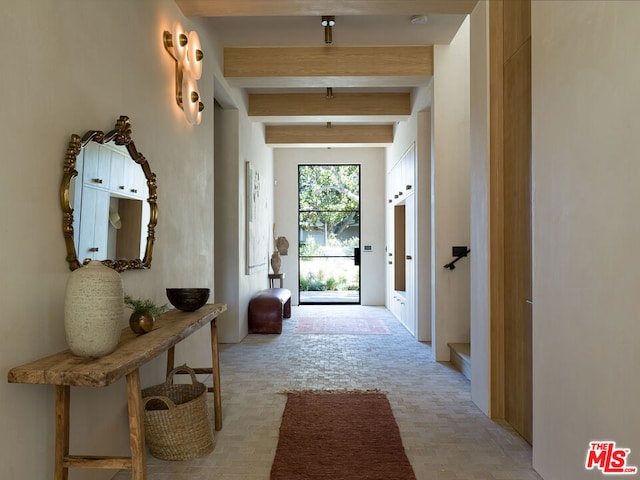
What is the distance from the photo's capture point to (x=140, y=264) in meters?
2.49

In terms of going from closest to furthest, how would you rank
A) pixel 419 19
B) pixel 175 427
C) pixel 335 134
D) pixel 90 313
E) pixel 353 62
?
pixel 90 313, pixel 175 427, pixel 419 19, pixel 353 62, pixel 335 134

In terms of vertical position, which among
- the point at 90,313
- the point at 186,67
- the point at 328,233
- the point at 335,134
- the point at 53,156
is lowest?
the point at 90,313

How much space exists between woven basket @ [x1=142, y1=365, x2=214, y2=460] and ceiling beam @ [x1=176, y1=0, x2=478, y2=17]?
261 centimetres

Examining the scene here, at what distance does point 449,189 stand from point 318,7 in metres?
2.19

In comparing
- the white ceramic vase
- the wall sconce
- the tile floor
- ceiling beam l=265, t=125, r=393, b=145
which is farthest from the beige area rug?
the white ceramic vase

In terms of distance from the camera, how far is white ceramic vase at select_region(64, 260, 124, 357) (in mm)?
→ 1561

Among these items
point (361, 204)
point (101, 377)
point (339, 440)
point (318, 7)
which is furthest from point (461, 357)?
point (361, 204)

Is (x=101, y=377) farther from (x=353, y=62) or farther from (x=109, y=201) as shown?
(x=353, y=62)

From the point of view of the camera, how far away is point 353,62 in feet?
15.1

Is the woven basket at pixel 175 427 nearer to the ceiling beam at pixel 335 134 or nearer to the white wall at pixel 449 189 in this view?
the white wall at pixel 449 189

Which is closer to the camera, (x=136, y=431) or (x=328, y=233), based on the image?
(x=136, y=431)

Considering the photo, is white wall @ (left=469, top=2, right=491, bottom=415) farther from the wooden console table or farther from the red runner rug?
the wooden console table

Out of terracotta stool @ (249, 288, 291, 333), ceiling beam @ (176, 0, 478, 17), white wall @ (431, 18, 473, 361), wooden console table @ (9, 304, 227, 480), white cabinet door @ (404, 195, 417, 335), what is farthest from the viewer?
terracotta stool @ (249, 288, 291, 333)

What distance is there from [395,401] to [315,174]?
20.4ft
